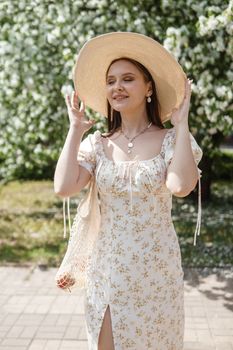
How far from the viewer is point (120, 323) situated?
247 cm

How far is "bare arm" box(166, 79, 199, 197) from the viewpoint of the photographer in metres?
2.35

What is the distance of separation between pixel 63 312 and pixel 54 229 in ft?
10.5

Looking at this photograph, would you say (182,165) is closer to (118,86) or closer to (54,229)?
(118,86)

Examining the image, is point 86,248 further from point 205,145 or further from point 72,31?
point 205,145

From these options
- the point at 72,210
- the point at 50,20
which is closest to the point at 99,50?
the point at 50,20

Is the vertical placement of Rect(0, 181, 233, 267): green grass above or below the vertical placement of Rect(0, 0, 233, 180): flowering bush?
below

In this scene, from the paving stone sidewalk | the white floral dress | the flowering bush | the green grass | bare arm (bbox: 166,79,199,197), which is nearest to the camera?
bare arm (bbox: 166,79,199,197)

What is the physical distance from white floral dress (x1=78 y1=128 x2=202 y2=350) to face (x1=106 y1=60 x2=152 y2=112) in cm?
24

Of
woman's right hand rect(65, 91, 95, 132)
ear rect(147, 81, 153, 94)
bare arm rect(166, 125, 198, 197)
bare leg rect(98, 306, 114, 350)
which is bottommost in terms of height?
bare leg rect(98, 306, 114, 350)

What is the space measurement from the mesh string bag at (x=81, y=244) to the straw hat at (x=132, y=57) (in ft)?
1.72

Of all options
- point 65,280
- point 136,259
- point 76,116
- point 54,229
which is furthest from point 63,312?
point 54,229

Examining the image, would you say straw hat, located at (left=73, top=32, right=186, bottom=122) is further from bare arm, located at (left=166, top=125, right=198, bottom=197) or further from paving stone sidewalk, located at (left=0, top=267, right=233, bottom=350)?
paving stone sidewalk, located at (left=0, top=267, right=233, bottom=350)

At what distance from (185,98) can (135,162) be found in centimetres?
38

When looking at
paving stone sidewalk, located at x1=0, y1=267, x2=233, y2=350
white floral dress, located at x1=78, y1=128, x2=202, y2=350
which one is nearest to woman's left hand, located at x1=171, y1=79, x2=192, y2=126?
white floral dress, located at x1=78, y1=128, x2=202, y2=350
